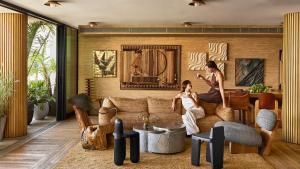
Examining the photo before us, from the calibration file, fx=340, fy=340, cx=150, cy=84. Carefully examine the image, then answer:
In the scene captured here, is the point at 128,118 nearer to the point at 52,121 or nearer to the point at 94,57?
the point at 52,121

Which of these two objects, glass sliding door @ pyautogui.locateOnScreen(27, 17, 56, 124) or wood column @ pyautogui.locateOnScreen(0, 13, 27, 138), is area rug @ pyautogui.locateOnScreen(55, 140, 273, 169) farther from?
glass sliding door @ pyautogui.locateOnScreen(27, 17, 56, 124)

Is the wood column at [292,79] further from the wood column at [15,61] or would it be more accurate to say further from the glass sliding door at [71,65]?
the glass sliding door at [71,65]

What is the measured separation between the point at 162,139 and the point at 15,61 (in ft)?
12.0

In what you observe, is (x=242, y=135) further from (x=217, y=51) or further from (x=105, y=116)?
(x=217, y=51)

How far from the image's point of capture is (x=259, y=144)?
19.4 ft

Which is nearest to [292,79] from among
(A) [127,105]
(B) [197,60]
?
(A) [127,105]

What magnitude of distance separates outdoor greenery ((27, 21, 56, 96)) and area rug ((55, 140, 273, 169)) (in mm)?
4578

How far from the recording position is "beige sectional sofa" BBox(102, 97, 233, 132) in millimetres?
6918

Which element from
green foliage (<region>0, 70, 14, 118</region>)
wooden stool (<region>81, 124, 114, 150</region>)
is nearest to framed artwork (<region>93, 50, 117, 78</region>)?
green foliage (<region>0, 70, 14, 118</region>)

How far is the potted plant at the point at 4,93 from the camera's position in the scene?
6812mm

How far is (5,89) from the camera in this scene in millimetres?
6855

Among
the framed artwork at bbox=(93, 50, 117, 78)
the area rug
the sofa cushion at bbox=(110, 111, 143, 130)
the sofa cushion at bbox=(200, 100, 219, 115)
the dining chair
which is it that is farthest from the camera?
the framed artwork at bbox=(93, 50, 117, 78)

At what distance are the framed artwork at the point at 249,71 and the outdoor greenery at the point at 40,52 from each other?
18.9 ft

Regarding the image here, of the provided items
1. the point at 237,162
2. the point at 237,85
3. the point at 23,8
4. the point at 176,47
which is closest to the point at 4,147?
the point at 23,8
